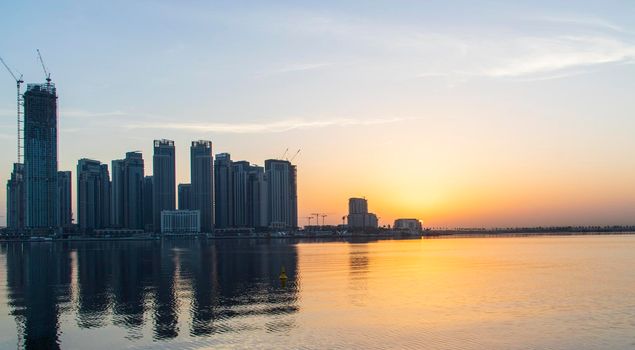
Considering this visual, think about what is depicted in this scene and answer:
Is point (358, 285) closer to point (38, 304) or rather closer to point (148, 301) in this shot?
point (148, 301)

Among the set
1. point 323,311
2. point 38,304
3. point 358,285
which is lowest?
point 358,285

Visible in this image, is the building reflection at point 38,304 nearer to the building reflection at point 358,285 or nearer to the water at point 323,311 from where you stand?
the water at point 323,311

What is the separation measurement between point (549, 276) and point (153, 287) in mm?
54452

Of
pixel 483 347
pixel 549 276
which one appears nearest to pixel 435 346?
pixel 483 347

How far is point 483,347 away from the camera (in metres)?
41.0

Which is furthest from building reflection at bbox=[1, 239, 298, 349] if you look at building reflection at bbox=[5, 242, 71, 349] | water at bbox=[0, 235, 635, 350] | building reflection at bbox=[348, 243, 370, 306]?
building reflection at bbox=[348, 243, 370, 306]

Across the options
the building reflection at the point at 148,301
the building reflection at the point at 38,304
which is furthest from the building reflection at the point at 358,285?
the building reflection at the point at 38,304

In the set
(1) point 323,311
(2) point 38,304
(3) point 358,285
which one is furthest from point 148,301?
(3) point 358,285

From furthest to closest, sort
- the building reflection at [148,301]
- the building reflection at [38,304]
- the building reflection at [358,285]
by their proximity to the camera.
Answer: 1. the building reflection at [358,285]
2. the building reflection at [148,301]
3. the building reflection at [38,304]

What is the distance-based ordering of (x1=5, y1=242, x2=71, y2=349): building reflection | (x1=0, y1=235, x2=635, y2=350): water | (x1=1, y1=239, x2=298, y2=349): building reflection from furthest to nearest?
(x1=1, y1=239, x2=298, y2=349): building reflection < (x1=5, y1=242, x2=71, y2=349): building reflection < (x1=0, y1=235, x2=635, y2=350): water

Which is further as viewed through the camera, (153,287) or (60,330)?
(153,287)

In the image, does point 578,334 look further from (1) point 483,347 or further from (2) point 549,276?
(2) point 549,276

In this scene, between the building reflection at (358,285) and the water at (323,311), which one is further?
the building reflection at (358,285)

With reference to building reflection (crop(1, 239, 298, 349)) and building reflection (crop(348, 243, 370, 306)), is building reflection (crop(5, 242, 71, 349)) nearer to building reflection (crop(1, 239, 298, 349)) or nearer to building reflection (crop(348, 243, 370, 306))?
building reflection (crop(1, 239, 298, 349))
